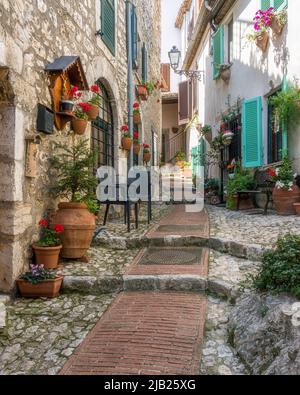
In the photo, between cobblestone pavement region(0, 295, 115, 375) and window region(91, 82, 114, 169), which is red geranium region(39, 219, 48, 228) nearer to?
cobblestone pavement region(0, 295, 115, 375)

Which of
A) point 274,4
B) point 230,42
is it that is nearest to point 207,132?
point 230,42

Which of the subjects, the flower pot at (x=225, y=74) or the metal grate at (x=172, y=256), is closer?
the metal grate at (x=172, y=256)

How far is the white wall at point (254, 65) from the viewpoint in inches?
263

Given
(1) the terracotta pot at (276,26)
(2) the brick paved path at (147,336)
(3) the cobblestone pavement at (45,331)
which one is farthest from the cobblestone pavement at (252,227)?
(1) the terracotta pot at (276,26)

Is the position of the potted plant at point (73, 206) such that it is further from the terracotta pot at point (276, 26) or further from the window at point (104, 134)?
the terracotta pot at point (276, 26)

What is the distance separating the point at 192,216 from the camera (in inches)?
278

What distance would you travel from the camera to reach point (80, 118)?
498cm

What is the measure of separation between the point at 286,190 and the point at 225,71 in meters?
4.60

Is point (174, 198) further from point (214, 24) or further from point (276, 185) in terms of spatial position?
point (214, 24)

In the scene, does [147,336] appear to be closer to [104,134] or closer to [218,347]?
[218,347]

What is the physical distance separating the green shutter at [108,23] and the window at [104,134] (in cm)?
77

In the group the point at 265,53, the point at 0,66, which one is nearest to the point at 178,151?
the point at 265,53

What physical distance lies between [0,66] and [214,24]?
30.6 feet

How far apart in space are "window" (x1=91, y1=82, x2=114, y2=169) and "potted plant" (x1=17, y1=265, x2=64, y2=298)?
333 cm
